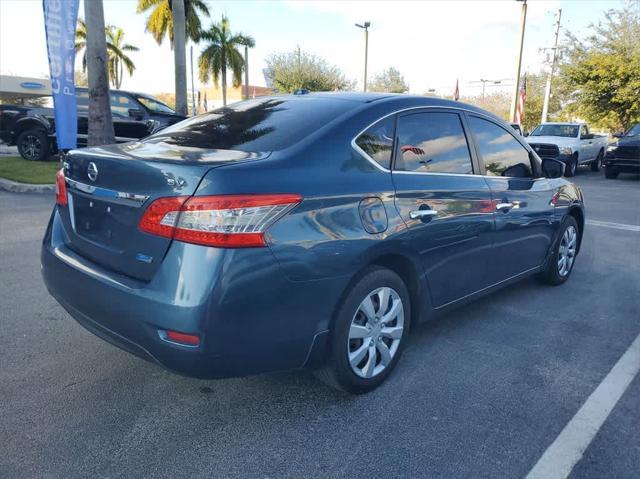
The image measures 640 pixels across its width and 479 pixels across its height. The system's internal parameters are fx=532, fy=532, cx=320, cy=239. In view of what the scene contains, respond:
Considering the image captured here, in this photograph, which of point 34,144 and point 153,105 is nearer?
point 34,144

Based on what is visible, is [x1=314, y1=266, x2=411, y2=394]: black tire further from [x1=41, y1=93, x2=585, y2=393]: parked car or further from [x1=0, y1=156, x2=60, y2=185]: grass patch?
[x1=0, y1=156, x2=60, y2=185]: grass patch

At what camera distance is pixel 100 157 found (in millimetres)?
2711

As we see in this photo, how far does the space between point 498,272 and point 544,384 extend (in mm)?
1009

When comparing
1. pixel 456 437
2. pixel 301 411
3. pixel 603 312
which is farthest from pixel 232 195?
pixel 603 312

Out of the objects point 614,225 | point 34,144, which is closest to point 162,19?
point 34,144

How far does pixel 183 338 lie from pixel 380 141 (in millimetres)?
1559

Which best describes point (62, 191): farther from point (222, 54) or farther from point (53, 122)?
point (222, 54)

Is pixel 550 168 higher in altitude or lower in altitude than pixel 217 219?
higher

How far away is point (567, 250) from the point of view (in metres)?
5.12

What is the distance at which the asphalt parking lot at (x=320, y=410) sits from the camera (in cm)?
239

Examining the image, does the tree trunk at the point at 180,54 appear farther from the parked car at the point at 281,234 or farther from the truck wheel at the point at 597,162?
the truck wheel at the point at 597,162

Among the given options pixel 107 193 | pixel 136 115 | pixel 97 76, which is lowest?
pixel 107 193

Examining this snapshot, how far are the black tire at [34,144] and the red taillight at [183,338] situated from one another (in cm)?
1242

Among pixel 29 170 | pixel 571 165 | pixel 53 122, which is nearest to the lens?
pixel 29 170
